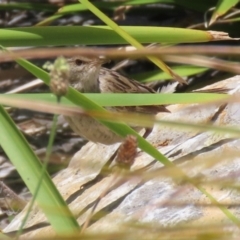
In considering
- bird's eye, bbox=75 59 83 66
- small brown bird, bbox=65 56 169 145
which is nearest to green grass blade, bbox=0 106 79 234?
small brown bird, bbox=65 56 169 145

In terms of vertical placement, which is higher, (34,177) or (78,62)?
(78,62)

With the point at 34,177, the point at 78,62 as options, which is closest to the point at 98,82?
the point at 78,62

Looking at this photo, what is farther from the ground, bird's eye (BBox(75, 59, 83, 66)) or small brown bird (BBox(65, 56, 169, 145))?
bird's eye (BBox(75, 59, 83, 66))

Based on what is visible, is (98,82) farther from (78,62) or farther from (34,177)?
(34,177)

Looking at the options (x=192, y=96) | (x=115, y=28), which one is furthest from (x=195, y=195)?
(x=115, y=28)

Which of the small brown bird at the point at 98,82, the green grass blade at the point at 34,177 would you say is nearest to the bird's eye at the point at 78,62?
the small brown bird at the point at 98,82

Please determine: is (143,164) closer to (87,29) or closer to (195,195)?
(195,195)

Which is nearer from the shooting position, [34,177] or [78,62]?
[34,177]

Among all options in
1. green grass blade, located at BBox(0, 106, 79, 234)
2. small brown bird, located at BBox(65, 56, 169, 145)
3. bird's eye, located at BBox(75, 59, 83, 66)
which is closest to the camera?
green grass blade, located at BBox(0, 106, 79, 234)

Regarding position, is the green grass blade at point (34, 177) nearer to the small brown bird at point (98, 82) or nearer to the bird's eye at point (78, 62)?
the small brown bird at point (98, 82)

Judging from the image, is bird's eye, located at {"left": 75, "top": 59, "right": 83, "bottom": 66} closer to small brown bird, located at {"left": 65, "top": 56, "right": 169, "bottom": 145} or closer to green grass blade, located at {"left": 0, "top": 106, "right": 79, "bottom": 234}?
small brown bird, located at {"left": 65, "top": 56, "right": 169, "bottom": 145}

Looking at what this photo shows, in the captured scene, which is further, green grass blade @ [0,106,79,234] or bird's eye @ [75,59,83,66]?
bird's eye @ [75,59,83,66]

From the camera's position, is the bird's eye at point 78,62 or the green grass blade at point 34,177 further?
the bird's eye at point 78,62
